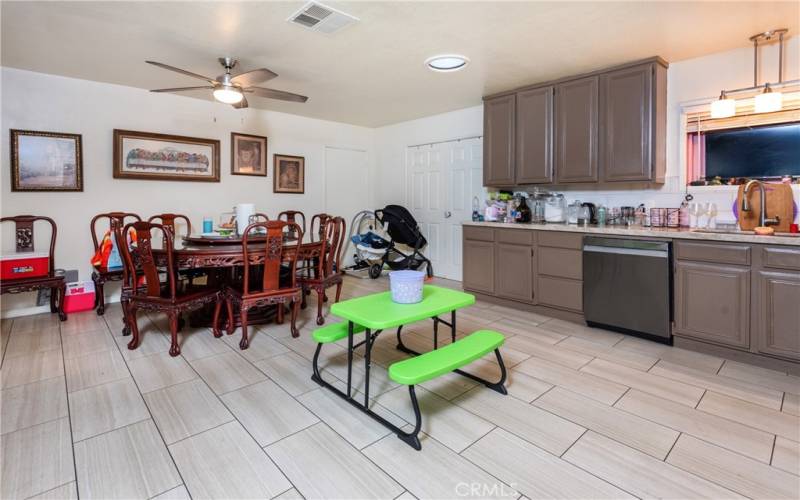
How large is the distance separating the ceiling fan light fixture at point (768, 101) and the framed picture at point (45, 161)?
636cm

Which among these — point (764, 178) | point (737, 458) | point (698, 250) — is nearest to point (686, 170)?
point (764, 178)

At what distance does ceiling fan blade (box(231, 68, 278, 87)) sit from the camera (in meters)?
3.16

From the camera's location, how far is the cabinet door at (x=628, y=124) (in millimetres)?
3547

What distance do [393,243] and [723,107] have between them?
13.4 feet

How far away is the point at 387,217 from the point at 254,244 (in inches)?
107

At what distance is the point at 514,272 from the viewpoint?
432 centimetres

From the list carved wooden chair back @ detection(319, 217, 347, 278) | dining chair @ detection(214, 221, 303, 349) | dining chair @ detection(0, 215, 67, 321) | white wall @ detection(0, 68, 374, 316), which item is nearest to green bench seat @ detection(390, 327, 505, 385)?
dining chair @ detection(214, 221, 303, 349)

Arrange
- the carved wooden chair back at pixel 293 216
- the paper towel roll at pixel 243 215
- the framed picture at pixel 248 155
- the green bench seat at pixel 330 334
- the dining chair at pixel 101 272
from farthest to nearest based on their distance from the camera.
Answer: the carved wooden chair back at pixel 293 216 → the framed picture at pixel 248 155 → the dining chair at pixel 101 272 → the paper towel roll at pixel 243 215 → the green bench seat at pixel 330 334

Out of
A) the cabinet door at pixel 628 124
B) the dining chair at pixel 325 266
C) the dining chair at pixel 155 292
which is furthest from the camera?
the dining chair at pixel 325 266

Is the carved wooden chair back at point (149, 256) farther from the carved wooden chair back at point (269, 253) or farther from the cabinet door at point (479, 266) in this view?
the cabinet door at point (479, 266)

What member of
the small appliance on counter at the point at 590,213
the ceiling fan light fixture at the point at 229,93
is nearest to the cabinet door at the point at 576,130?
the small appliance on counter at the point at 590,213

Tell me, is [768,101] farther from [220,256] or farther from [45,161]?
[45,161]

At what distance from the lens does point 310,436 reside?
202 cm

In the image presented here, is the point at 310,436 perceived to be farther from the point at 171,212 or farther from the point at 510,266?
the point at 171,212
